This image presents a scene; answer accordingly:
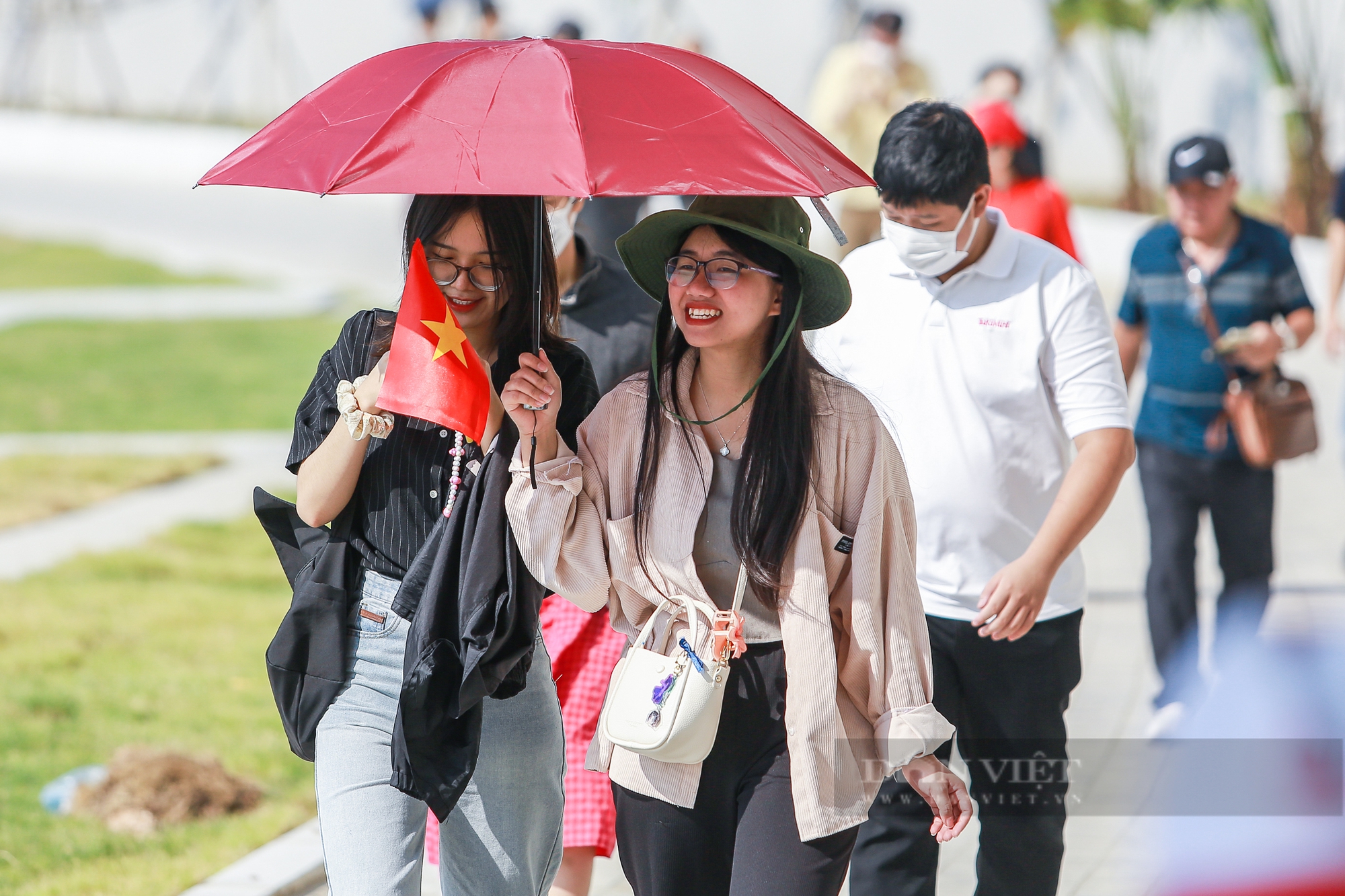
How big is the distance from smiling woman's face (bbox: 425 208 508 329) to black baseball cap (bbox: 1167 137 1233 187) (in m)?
3.40

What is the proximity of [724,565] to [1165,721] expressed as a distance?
3288 mm

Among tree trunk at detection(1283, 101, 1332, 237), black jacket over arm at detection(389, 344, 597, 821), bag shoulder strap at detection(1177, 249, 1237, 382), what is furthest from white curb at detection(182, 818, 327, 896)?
tree trunk at detection(1283, 101, 1332, 237)

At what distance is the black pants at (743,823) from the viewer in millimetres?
2691

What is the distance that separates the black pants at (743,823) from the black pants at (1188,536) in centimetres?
318

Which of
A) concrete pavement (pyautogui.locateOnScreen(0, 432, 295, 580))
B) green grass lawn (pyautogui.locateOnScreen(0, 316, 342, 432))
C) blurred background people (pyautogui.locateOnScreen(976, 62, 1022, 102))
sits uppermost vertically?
blurred background people (pyautogui.locateOnScreen(976, 62, 1022, 102))

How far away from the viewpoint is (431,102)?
8.34 feet

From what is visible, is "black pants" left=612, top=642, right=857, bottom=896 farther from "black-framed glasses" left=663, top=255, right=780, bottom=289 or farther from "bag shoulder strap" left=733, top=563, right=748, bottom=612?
"black-framed glasses" left=663, top=255, right=780, bottom=289

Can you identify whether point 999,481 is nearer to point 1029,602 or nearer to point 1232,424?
point 1029,602

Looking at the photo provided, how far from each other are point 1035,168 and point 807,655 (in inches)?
169

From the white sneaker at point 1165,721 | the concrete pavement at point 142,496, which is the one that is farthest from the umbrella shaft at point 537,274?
the concrete pavement at point 142,496

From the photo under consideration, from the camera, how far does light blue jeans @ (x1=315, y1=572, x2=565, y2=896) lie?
2.79m

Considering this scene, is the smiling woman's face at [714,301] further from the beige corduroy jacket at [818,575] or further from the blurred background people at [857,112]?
the blurred background people at [857,112]

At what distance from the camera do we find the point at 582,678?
385 cm

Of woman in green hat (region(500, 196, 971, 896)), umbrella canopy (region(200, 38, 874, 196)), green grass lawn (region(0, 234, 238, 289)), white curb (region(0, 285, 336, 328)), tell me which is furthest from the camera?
green grass lawn (region(0, 234, 238, 289))
